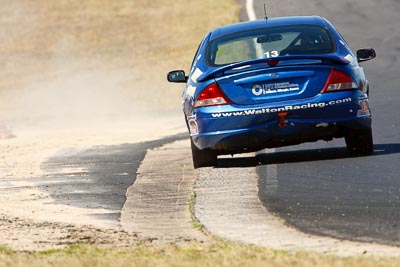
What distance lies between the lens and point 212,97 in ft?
43.4

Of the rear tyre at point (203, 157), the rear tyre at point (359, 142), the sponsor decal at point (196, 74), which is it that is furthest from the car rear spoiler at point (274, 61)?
the rear tyre at point (203, 157)

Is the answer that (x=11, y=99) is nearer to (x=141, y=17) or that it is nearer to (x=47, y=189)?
(x=141, y=17)

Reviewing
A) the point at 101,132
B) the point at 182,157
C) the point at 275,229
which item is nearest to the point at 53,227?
the point at 275,229

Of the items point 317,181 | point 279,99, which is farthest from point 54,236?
point 279,99

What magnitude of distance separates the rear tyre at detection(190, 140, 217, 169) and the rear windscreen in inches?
33.5

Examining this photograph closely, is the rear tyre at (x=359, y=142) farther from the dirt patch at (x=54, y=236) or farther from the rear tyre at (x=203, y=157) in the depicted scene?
the dirt patch at (x=54, y=236)

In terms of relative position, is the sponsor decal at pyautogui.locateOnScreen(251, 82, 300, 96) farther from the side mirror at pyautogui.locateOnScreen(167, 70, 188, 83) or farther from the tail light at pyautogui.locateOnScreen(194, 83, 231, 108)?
the side mirror at pyautogui.locateOnScreen(167, 70, 188, 83)

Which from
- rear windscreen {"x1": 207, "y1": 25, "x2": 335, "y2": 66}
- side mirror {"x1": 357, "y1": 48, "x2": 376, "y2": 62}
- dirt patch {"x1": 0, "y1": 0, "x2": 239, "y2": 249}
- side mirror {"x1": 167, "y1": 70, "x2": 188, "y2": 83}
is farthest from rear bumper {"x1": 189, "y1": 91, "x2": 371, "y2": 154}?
dirt patch {"x1": 0, "y1": 0, "x2": 239, "y2": 249}

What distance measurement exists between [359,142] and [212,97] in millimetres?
1493

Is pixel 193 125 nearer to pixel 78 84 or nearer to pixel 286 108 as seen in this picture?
pixel 286 108

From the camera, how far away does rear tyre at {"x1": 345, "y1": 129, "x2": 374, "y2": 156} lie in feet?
44.2

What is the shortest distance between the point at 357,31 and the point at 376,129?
1842 cm

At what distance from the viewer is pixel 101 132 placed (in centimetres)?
2228

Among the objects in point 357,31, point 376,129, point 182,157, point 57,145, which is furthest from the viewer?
point 357,31
